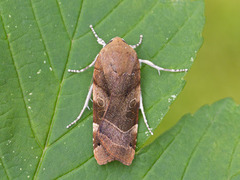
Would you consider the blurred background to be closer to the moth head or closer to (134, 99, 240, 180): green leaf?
(134, 99, 240, 180): green leaf

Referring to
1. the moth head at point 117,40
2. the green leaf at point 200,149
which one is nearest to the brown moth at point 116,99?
the moth head at point 117,40

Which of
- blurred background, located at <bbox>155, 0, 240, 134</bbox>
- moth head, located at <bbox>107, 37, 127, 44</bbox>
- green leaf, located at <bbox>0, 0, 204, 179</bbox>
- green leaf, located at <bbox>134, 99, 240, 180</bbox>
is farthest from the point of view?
blurred background, located at <bbox>155, 0, 240, 134</bbox>

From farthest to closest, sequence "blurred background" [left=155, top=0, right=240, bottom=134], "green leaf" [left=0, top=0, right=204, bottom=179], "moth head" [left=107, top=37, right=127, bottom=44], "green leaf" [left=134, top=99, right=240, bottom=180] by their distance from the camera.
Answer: "blurred background" [left=155, top=0, right=240, bottom=134]
"moth head" [left=107, top=37, right=127, bottom=44]
"green leaf" [left=134, top=99, right=240, bottom=180]
"green leaf" [left=0, top=0, right=204, bottom=179]

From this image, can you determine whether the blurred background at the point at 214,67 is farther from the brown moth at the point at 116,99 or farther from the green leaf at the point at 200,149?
the green leaf at the point at 200,149

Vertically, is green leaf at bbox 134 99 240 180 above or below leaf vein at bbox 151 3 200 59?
below

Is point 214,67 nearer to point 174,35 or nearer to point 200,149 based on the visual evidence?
point 174,35

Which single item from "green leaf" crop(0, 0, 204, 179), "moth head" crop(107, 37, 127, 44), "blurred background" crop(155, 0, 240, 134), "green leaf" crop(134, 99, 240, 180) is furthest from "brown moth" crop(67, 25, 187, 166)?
"blurred background" crop(155, 0, 240, 134)

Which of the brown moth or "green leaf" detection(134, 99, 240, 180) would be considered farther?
the brown moth
